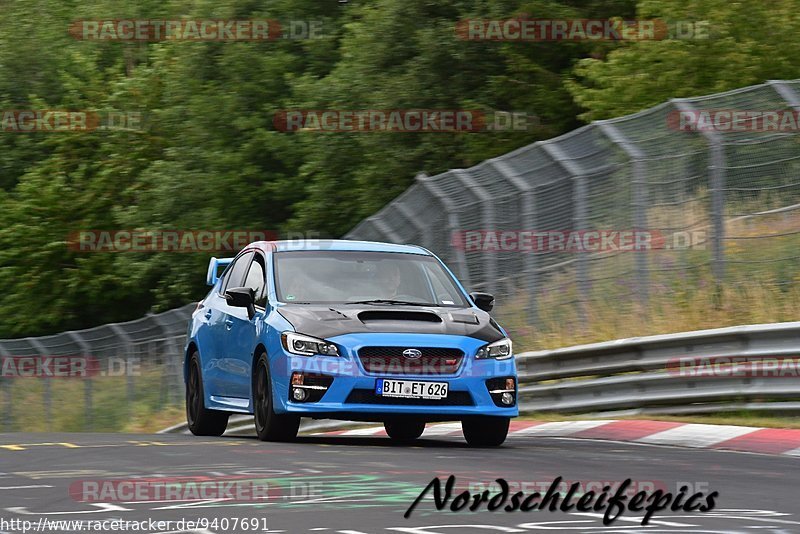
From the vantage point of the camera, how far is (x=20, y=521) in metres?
7.23

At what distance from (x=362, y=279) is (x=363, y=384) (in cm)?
144

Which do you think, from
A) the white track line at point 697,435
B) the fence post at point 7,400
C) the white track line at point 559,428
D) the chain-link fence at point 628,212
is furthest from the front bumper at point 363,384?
the fence post at point 7,400

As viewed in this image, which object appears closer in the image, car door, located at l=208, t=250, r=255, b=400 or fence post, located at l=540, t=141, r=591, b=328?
car door, located at l=208, t=250, r=255, b=400

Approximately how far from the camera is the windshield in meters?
12.7

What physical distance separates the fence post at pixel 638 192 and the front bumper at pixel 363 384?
13.9 ft

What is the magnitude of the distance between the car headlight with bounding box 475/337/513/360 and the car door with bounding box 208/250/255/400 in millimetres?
2052

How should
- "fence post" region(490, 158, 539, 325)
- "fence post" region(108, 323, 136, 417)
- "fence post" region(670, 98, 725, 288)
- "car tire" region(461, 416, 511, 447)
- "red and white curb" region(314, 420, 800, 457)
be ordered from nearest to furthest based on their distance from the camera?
1. "red and white curb" region(314, 420, 800, 457)
2. "car tire" region(461, 416, 511, 447)
3. "fence post" region(670, 98, 725, 288)
4. "fence post" region(490, 158, 539, 325)
5. "fence post" region(108, 323, 136, 417)

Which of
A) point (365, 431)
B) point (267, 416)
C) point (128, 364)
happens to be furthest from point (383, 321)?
point (128, 364)

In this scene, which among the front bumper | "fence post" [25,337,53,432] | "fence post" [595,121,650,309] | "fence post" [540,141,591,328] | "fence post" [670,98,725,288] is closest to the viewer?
the front bumper

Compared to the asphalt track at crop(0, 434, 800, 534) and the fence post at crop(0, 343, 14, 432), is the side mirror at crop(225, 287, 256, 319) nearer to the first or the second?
the asphalt track at crop(0, 434, 800, 534)

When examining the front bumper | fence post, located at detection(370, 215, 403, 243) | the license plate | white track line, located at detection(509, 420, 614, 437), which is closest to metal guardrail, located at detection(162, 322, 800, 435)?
white track line, located at detection(509, 420, 614, 437)

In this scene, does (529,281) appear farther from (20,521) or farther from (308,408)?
(20,521)

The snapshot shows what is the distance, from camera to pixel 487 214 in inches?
693

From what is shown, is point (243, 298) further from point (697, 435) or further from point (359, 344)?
point (697, 435)
